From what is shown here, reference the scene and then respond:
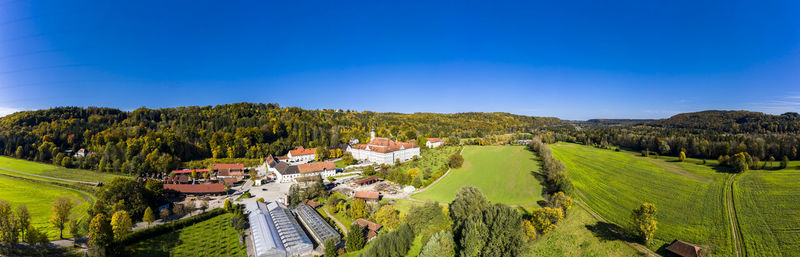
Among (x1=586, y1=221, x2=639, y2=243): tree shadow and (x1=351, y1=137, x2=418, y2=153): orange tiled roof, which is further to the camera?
(x1=351, y1=137, x2=418, y2=153): orange tiled roof

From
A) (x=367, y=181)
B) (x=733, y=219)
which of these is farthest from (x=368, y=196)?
(x=733, y=219)

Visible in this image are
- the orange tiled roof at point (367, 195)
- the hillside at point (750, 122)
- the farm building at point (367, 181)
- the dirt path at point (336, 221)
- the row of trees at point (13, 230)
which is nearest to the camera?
the row of trees at point (13, 230)

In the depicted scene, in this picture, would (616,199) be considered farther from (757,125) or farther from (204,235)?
(757,125)

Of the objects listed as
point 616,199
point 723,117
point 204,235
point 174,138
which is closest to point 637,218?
point 616,199

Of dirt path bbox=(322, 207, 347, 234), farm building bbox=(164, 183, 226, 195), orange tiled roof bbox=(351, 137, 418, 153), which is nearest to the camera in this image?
dirt path bbox=(322, 207, 347, 234)

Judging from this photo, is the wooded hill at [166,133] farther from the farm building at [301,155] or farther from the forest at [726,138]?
the forest at [726,138]

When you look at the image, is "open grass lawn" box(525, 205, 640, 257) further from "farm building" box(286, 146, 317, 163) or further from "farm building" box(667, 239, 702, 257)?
"farm building" box(286, 146, 317, 163)

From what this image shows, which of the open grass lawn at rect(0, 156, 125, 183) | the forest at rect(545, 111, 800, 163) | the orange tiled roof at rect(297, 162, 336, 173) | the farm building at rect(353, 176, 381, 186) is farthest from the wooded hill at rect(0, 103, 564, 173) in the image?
the forest at rect(545, 111, 800, 163)

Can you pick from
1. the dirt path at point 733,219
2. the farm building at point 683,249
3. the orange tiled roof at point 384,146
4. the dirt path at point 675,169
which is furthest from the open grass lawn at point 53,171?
the dirt path at point 675,169
